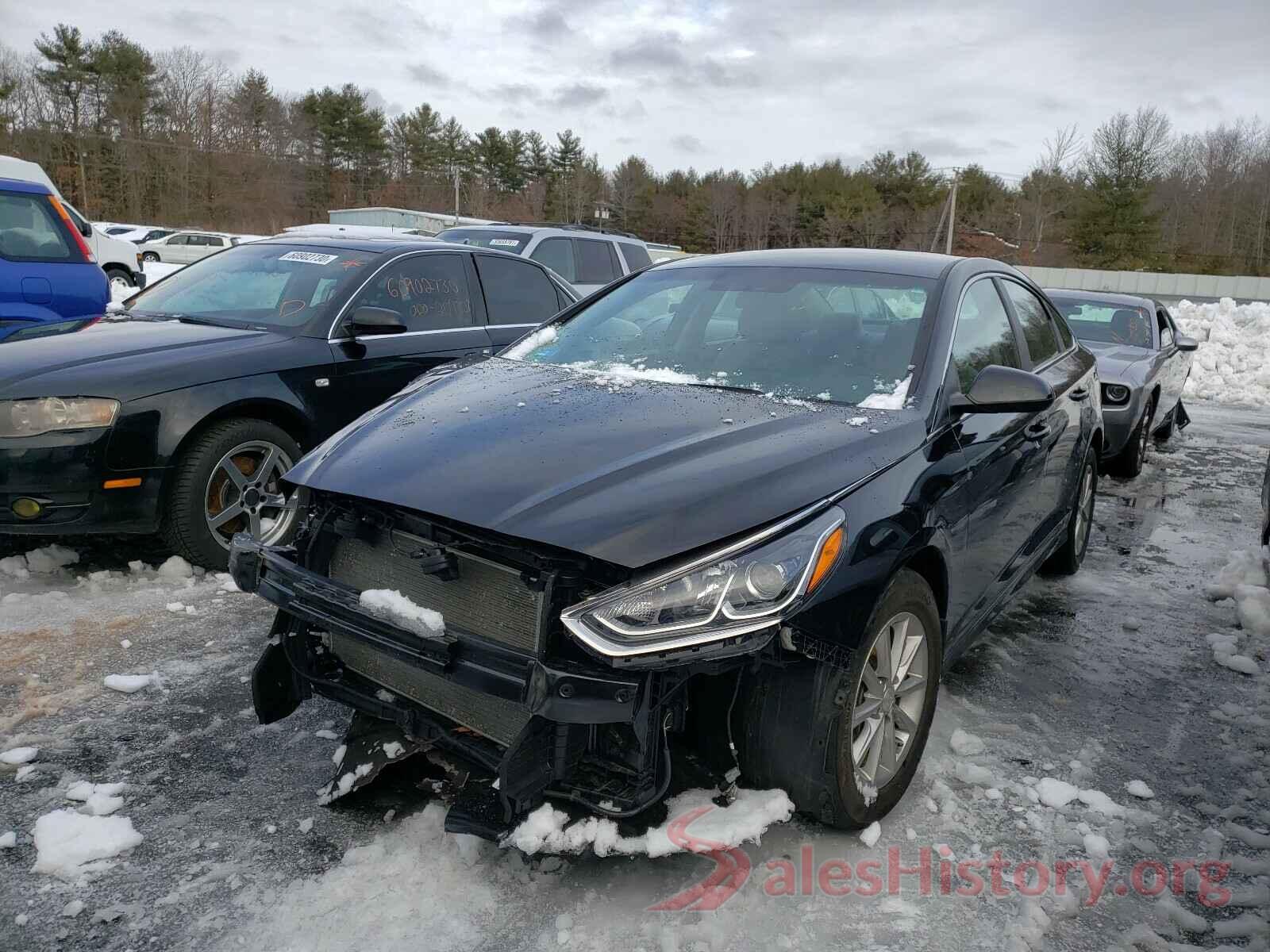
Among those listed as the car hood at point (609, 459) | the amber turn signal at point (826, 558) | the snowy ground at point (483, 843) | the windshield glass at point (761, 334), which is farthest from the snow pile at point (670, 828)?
the windshield glass at point (761, 334)

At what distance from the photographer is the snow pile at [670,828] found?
2270mm

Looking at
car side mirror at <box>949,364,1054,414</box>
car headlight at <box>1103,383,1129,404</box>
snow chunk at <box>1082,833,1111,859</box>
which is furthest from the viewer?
car headlight at <box>1103,383,1129,404</box>

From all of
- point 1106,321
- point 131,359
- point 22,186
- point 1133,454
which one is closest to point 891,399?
point 131,359

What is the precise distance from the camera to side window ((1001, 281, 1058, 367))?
4.16 metres

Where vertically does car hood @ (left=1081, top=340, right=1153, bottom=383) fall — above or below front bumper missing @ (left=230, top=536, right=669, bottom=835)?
above

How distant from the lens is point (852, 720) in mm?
2439

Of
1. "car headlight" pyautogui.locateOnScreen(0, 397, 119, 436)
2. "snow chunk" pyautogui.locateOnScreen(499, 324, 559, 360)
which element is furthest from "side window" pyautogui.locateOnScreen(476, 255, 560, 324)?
"car headlight" pyautogui.locateOnScreen(0, 397, 119, 436)

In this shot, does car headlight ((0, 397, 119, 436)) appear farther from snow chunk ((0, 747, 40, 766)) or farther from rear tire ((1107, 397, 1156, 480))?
rear tire ((1107, 397, 1156, 480))

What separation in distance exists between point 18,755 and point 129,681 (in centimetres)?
54

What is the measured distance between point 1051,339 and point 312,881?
4019 millimetres

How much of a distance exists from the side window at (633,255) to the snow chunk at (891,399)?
9.07 m

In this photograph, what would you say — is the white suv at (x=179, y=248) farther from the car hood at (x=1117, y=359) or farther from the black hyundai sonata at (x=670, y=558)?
the black hyundai sonata at (x=670, y=558)

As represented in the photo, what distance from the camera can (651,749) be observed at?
2.14m

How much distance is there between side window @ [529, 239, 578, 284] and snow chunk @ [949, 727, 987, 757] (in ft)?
27.3
